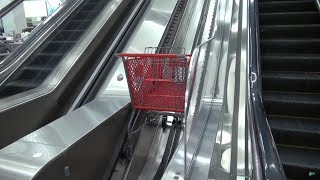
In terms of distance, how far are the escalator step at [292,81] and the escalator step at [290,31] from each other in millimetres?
795

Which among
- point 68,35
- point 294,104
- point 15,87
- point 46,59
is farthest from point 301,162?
point 68,35

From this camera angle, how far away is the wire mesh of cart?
3611 millimetres

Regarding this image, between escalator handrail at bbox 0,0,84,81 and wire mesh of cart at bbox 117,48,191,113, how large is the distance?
193cm

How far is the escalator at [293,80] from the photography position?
9.32 ft

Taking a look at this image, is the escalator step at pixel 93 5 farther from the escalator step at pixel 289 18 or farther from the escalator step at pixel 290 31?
the escalator step at pixel 290 31

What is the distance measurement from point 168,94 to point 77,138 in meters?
1.31

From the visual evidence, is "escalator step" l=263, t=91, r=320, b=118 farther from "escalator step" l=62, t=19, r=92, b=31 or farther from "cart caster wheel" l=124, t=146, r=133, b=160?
"escalator step" l=62, t=19, r=92, b=31

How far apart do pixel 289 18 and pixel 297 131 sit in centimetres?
212

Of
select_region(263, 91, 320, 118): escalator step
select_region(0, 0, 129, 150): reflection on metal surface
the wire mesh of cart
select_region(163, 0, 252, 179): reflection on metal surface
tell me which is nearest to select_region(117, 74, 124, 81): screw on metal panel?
select_region(0, 0, 129, 150): reflection on metal surface

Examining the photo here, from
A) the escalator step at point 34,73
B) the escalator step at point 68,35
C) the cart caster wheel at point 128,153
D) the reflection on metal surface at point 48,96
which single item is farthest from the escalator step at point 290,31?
the escalator step at point 34,73

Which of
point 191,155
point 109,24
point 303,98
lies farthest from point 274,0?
point 191,155

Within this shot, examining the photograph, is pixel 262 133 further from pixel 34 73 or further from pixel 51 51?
pixel 51 51

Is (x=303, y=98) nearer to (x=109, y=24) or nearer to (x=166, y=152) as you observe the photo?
(x=166, y=152)

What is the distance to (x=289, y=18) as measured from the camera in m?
4.40
